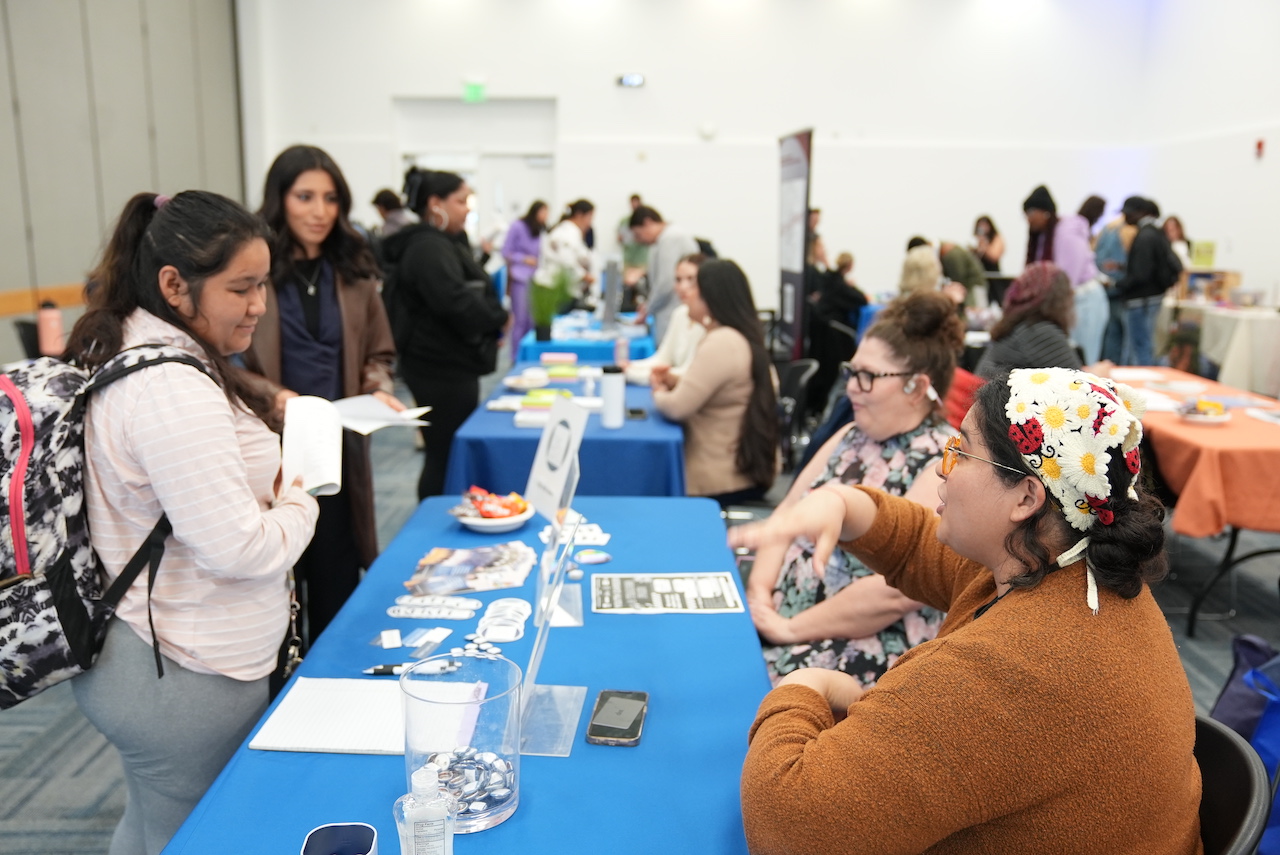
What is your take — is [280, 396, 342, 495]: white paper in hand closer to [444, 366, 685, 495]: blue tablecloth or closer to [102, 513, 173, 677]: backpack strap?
[102, 513, 173, 677]: backpack strap

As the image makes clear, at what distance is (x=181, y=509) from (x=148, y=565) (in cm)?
12

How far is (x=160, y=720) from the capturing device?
138 centimetres

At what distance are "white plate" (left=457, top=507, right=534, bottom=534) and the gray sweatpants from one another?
2.25ft

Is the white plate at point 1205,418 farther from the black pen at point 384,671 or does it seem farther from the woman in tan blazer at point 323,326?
the black pen at point 384,671

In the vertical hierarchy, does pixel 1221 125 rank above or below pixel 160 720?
above

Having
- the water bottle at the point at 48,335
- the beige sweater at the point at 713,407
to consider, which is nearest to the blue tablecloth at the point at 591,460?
the beige sweater at the point at 713,407

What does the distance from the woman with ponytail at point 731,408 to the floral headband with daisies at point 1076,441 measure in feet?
7.65

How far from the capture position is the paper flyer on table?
5.64 feet

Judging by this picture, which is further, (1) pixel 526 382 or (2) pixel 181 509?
(1) pixel 526 382

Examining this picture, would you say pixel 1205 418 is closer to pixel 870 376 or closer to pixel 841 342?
pixel 870 376

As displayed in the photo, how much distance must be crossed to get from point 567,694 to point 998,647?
705mm


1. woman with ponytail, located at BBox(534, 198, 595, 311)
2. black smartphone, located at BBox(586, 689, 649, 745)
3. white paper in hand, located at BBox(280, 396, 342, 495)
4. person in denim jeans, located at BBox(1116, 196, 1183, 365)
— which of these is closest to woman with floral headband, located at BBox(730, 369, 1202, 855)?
black smartphone, located at BBox(586, 689, 649, 745)

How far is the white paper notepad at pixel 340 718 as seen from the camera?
4.02ft

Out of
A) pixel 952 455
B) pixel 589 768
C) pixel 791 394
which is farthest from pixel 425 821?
pixel 791 394
